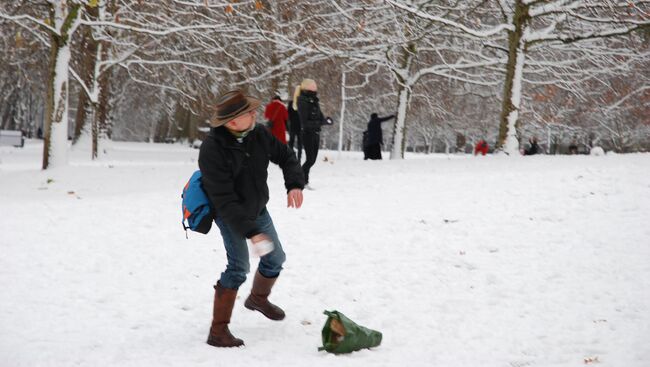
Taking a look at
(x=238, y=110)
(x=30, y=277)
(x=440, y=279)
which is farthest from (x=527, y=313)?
(x=30, y=277)

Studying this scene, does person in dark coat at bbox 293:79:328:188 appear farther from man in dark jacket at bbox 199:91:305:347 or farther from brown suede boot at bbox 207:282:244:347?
brown suede boot at bbox 207:282:244:347

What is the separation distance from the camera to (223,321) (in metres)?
4.18

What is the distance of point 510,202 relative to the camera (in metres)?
8.66

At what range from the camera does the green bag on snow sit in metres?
3.98

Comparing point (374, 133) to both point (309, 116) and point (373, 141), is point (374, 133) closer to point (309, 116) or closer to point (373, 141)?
point (373, 141)

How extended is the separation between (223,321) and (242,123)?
1.40m

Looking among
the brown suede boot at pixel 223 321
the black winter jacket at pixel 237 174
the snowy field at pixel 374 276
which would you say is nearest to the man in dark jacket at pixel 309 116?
the snowy field at pixel 374 276

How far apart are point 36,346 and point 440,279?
11.6ft

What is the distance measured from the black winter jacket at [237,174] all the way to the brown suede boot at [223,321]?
593 millimetres

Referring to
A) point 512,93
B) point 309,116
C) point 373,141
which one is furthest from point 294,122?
point 373,141

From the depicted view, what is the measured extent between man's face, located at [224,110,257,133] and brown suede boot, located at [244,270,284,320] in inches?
48.0

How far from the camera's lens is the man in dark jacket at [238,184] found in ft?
12.7

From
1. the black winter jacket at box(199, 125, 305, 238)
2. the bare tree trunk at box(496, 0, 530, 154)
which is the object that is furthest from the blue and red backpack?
the bare tree trunk at box(496, 0, 530, 154)

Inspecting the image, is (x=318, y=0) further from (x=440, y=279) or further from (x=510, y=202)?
(x=440, y=279)
